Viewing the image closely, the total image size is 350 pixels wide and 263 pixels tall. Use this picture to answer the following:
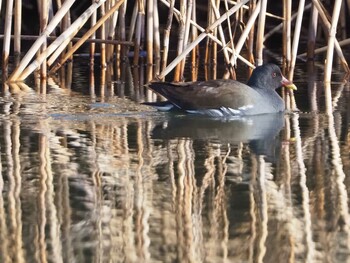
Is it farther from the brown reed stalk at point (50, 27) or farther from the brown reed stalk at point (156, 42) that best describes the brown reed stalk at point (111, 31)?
the brown reed stalk at point (50, 27)

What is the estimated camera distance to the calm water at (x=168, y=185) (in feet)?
14.9

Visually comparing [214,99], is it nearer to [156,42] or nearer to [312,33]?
[156,42]

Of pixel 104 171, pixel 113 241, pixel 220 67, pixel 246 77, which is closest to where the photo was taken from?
pixel 113 241

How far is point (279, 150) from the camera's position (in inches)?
272

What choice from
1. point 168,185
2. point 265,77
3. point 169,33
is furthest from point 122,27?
point 168,185

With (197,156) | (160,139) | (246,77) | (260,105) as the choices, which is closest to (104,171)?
(197,156)

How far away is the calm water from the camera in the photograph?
455cm

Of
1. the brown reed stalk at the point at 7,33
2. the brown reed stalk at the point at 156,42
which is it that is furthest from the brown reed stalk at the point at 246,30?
the brown reed stalk at the point at 7,33

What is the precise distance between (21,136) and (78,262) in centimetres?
314

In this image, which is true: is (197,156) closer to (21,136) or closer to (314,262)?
(21,136)

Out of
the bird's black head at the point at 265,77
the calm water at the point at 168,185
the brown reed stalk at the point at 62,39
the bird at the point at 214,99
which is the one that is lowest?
the calm water at the point at 168,185

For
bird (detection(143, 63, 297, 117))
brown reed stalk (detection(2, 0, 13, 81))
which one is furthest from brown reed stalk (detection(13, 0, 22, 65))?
bird (detection(143, 63, 297, 117))

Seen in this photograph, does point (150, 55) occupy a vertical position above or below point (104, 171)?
above

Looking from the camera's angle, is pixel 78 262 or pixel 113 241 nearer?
pixel 78 262
